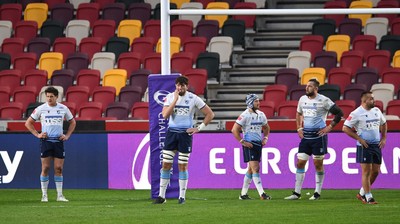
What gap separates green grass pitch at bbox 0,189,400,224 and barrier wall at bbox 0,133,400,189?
2.81ft

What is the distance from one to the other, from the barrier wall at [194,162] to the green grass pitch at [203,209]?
2.81 ft

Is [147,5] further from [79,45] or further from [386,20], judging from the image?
[386,20]

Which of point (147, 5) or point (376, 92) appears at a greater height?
point (147, 5)

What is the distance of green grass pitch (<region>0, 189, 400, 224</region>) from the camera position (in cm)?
1656

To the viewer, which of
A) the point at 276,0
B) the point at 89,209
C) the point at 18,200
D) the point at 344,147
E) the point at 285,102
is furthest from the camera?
the point at 276,0

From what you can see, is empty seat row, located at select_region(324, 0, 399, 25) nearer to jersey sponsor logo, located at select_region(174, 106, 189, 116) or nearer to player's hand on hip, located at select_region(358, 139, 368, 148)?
player's hand on hip, located at select_region(358, 139, 368, 148)

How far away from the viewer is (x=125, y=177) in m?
24.9

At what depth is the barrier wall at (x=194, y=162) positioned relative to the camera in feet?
78.9

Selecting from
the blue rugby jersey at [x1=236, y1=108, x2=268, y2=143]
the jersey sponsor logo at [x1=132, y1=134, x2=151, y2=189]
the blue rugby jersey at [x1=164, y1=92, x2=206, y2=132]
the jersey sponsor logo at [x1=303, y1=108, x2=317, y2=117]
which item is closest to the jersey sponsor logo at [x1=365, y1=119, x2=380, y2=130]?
the jersey sponsor logo at [x1=303, y1=108, x2=317, y2=117]

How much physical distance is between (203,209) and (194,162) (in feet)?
20.9

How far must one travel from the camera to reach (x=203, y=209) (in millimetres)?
18312

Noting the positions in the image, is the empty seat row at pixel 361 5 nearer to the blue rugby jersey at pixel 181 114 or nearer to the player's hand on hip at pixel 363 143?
the player's hand on hip at pixel 363 143

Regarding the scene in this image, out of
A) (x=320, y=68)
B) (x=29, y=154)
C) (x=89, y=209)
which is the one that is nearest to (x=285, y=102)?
(x=320, y=68)

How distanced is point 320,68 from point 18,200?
9.69 m
